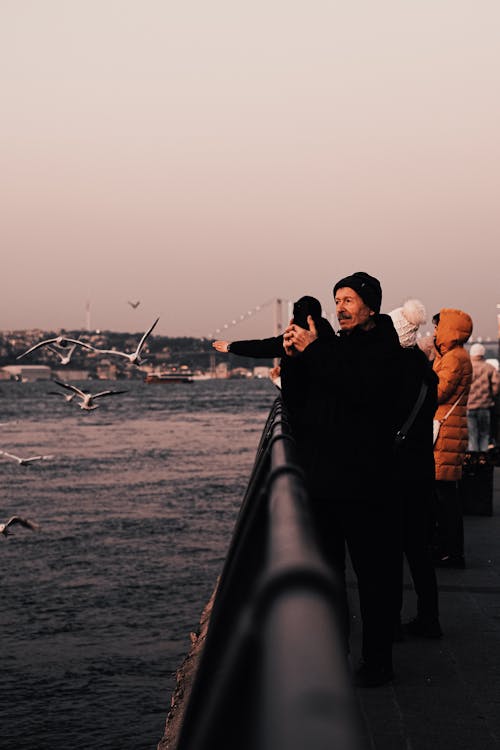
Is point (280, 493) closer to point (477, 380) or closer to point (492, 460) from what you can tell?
point (492, 460)

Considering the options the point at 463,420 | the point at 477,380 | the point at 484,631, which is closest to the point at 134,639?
the point at 477,380

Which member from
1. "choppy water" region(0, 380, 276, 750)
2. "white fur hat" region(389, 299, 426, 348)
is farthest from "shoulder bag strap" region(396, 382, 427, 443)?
"choppy water" region(0, 380, 276, 750)

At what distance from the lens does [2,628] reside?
15438mm

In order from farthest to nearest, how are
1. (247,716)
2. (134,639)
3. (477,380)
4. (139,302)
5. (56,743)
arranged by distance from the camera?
(139,302), (134,639), (477,380), (56,743), (247,716)

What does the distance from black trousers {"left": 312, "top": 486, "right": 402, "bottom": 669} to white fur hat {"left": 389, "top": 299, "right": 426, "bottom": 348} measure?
150 centimetres

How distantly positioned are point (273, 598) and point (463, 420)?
21.2 ft

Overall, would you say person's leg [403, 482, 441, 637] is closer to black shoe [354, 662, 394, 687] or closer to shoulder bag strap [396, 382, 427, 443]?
shoulder bag strap [396, 382, 427, 443]

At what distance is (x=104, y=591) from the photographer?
18156 millimetres

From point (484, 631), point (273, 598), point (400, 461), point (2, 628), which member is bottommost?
point (2, 628)

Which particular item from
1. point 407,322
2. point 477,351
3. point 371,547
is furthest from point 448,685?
point 477,351

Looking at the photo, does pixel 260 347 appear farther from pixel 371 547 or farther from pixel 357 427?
pixel 371 547

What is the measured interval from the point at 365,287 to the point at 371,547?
1040mm

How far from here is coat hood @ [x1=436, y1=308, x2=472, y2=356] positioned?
7.00 m

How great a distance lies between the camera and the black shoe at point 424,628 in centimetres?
538
